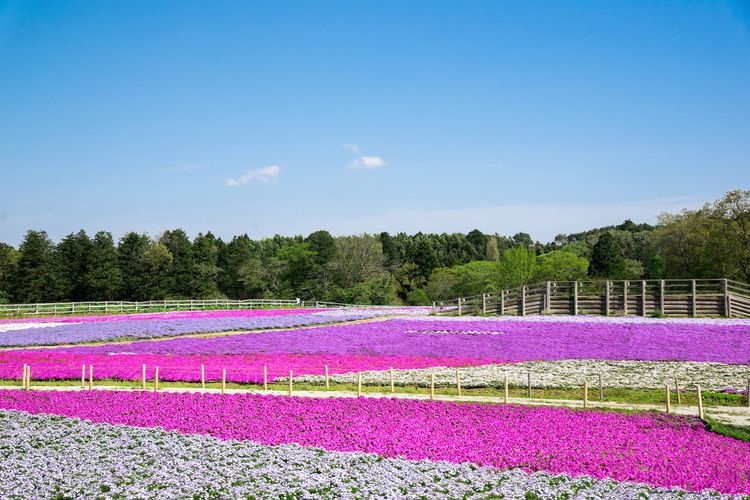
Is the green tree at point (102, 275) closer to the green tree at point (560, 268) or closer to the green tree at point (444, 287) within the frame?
the green tree at point (444, 287)

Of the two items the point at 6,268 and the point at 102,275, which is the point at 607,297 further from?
the point at 6,268

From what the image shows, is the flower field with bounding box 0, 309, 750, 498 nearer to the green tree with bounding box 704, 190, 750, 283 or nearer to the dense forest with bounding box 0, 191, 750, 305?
the green tree with bounding box 704, 190, 750, 283

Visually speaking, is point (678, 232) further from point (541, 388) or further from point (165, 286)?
point (165, 286)

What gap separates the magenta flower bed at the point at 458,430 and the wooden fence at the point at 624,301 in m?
32.0

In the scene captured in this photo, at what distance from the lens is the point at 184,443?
17.5 metres

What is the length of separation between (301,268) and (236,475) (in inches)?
3405

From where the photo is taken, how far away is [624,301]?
5075cm

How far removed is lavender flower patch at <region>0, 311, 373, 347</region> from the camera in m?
41.0

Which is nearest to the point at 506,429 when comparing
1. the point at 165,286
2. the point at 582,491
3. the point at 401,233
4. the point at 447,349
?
the point at 582,491

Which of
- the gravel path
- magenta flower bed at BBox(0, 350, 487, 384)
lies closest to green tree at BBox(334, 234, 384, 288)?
magenta flower bed at BBox(0, 350, 487, 384)

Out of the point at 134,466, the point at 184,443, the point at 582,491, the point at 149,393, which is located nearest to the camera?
the point at 582,491

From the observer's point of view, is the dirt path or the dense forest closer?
the dirt path

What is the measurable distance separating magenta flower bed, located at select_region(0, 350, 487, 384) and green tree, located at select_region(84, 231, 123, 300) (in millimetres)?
59727

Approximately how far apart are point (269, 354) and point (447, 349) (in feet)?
30.4
